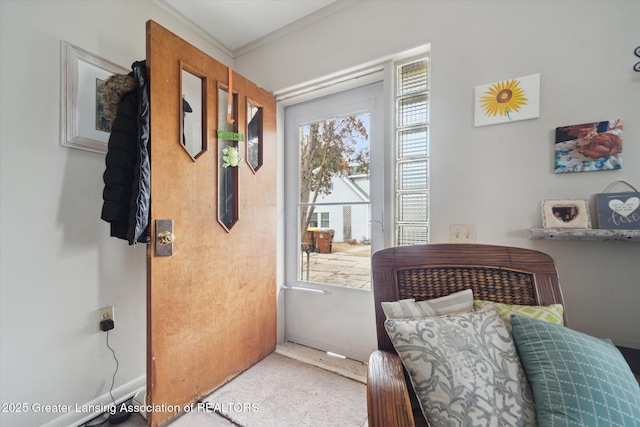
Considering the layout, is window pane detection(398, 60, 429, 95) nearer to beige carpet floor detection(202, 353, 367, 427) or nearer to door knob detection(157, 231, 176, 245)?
door knob detection(157, 231, 176, 245)

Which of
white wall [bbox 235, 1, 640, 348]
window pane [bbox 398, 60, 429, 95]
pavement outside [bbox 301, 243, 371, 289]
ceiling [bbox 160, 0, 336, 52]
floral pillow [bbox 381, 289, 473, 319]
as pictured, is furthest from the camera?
pavement outside [bbox 301, 243, 371, 289]

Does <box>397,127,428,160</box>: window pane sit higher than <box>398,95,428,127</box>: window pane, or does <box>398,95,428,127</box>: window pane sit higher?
<box>398,95,428,127</box>: window pane

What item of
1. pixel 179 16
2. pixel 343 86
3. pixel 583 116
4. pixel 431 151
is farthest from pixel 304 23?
pixel 583 116

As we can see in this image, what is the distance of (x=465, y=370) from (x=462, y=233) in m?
0.81

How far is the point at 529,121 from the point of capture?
1.22m

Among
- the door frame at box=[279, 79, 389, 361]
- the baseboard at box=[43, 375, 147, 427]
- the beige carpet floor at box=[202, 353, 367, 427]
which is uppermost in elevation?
the door frame at box=[279, 79, 389, 361]

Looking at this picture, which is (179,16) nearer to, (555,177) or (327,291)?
(327,291)

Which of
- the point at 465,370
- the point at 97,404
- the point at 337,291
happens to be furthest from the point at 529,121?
the point at 97,404

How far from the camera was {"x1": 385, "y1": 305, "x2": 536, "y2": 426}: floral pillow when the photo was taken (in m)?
0.68

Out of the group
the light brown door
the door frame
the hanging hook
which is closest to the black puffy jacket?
the light brown door

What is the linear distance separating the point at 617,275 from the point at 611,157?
507 mm

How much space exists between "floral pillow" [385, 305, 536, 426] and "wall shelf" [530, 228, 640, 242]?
0.56 metres

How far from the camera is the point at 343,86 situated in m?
1.84

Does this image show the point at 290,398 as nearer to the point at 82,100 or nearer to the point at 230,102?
the point at 230,102
